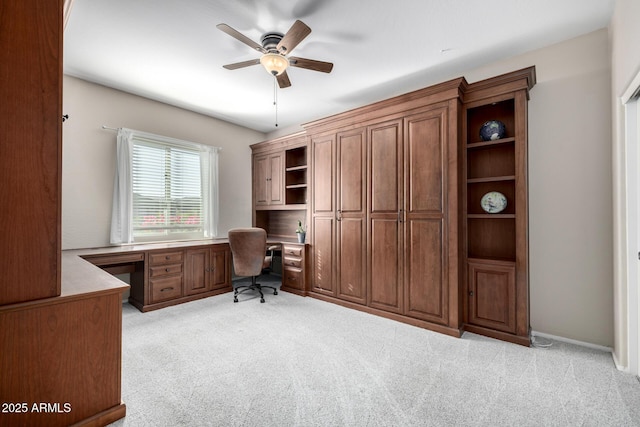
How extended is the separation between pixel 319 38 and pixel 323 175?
1.69 meters

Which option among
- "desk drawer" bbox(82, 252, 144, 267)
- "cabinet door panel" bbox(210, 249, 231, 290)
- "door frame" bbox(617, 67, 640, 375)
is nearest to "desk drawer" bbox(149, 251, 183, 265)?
"desk drawer" bbox(82, 252, 144, 267)

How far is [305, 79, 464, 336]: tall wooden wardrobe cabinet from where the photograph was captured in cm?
283

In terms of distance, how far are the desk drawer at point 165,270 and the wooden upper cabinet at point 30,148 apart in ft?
7.20

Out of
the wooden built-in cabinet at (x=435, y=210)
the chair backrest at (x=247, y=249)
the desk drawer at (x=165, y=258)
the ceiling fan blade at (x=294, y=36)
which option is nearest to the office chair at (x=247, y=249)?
the chair backrest at (x=247, y=249)

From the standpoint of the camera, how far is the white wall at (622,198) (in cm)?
195

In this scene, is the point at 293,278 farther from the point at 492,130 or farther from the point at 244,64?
the point at 492,130

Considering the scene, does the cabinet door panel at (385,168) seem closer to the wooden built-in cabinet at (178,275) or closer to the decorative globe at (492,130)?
the decorative globe at (492,130)

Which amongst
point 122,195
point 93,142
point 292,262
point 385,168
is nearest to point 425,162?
point 385,168

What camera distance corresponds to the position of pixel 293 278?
4.27 meters

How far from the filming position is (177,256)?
3773 millimetres

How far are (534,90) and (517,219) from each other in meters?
1.29

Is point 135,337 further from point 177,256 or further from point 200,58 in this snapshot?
point 200,58

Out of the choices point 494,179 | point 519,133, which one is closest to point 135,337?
point 494,179

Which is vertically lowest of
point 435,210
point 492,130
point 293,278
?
point 293,278
